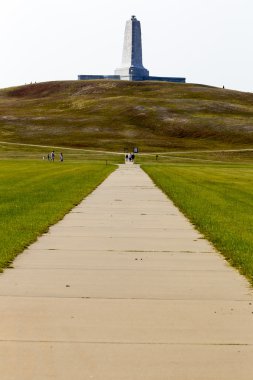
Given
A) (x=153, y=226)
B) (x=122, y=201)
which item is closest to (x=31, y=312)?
(x=153, y=226)

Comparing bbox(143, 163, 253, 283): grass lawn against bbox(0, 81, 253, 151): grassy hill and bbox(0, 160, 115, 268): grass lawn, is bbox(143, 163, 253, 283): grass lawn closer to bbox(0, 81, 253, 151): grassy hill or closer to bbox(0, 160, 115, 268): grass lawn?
bbox(0, 160, 115, 268): grass lawn

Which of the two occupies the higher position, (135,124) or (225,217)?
(135,124)

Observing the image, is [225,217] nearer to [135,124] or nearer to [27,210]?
[27,210]

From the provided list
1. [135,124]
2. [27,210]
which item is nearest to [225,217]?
[27,210]

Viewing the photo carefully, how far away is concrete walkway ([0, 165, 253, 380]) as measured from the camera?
6.95 meters

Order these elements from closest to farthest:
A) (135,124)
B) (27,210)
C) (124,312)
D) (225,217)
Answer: (124,312) < (225,217) < (27,210) < (135,124)

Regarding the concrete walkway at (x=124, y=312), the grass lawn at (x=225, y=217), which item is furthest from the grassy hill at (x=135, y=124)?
the concrete walkway at (x=124, y=312)

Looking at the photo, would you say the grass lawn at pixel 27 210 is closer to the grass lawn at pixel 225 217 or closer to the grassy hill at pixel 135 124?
the grass lawn at pixel 225 217

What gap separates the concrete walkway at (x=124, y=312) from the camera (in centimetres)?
695

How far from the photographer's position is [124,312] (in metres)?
9.27

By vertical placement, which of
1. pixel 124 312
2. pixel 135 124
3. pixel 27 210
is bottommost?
pixel 27 210

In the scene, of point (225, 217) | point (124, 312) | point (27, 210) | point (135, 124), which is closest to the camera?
point (124, 312)

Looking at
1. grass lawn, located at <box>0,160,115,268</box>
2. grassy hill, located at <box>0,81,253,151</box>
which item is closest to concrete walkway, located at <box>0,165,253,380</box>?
grass lawn, located at <box>0,160,115,268</box>

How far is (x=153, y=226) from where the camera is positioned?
19.7 meters
